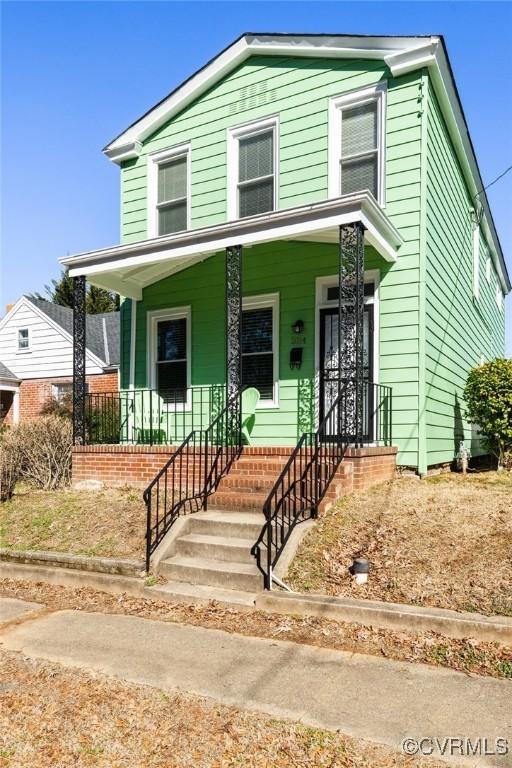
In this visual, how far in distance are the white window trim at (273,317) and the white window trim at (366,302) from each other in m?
0.72

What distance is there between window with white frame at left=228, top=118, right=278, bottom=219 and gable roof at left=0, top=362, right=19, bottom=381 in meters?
12.9

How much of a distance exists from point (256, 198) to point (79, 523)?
626 centimetres

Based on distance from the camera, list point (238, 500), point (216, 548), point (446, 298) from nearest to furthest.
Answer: point (216, 548) → point (238, 500) → point (446, 298)

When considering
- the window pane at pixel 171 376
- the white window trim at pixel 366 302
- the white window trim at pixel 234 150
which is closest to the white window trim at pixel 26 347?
the window pane at pixel 171 376

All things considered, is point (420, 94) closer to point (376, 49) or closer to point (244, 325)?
point (376, 49)

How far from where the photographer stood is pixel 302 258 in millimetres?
9586

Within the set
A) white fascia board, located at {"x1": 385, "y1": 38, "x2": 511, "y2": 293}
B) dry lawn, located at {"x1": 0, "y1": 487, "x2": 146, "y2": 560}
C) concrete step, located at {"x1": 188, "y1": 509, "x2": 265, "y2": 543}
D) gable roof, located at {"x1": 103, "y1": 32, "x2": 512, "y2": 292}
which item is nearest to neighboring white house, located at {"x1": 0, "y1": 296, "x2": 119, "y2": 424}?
gable roof, located at {"x1": 103, "y1": 32, "x2": 512, "y2": 292}

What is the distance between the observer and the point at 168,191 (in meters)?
11.5

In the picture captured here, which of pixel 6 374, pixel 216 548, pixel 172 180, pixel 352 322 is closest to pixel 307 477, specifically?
pixel 216 548

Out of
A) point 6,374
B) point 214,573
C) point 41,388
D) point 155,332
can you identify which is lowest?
point 214,573

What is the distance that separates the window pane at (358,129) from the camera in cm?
927

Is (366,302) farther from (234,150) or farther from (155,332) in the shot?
(155,332)

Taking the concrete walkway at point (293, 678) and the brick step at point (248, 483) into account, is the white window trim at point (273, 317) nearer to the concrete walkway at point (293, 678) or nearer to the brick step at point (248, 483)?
the brick step at point (248, 483)

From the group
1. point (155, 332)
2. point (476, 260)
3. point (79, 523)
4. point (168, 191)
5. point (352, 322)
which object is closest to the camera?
point (79, 523)
